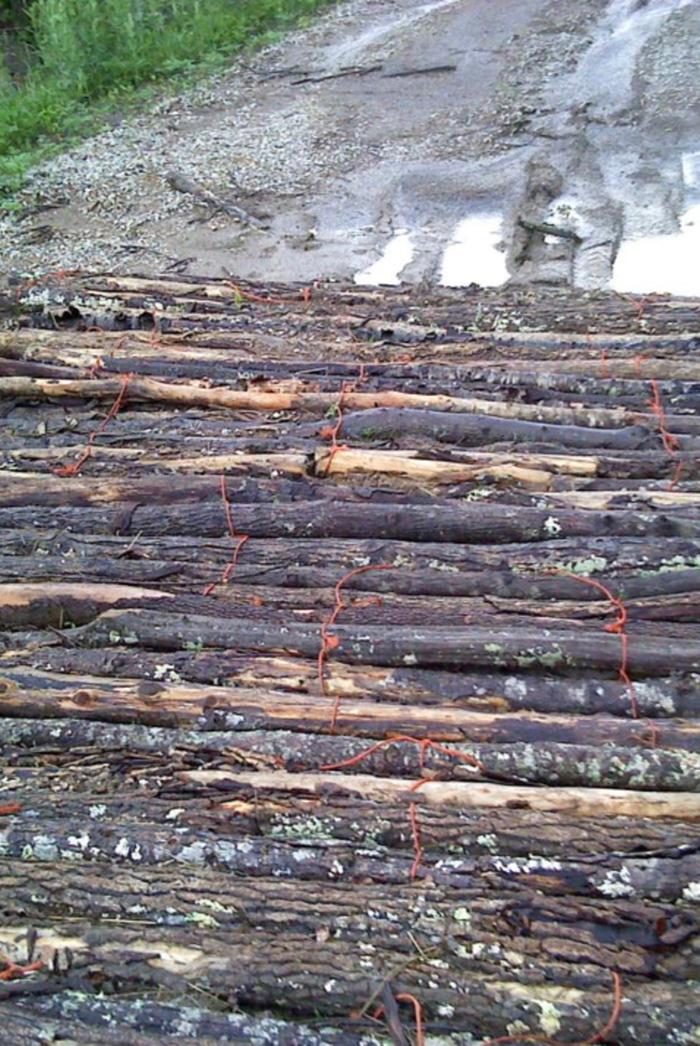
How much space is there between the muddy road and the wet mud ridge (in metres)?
4.84

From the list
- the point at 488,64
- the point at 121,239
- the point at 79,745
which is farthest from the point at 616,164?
the point at 79,745

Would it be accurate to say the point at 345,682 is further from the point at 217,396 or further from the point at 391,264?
the point at 391,264

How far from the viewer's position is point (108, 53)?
14.7 meters

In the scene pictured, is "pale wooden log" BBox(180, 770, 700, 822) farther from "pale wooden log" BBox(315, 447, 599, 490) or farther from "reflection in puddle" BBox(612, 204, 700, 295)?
"reflection in puddle" BBox(612, 204, 700, 295)

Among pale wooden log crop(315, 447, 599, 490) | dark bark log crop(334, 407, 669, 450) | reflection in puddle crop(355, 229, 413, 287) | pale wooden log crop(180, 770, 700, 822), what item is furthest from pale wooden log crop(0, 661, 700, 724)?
reflection in puddle crop(355, 229, 413, 287)

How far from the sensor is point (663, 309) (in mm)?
5559

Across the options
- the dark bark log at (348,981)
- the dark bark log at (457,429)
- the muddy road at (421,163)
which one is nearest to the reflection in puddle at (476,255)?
the muddy road at (421,163)

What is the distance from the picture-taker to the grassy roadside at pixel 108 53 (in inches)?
527

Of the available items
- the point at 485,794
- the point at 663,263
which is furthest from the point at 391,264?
the point at 485,794

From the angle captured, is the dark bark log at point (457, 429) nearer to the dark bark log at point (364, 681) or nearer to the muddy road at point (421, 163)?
the dark bark log at point (364, 681)

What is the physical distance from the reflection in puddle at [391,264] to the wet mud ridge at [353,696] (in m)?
4.29

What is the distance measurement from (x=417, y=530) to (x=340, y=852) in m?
1.48

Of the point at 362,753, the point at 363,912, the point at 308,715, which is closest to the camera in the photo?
the point at 363,912

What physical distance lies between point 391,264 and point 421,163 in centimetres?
267
